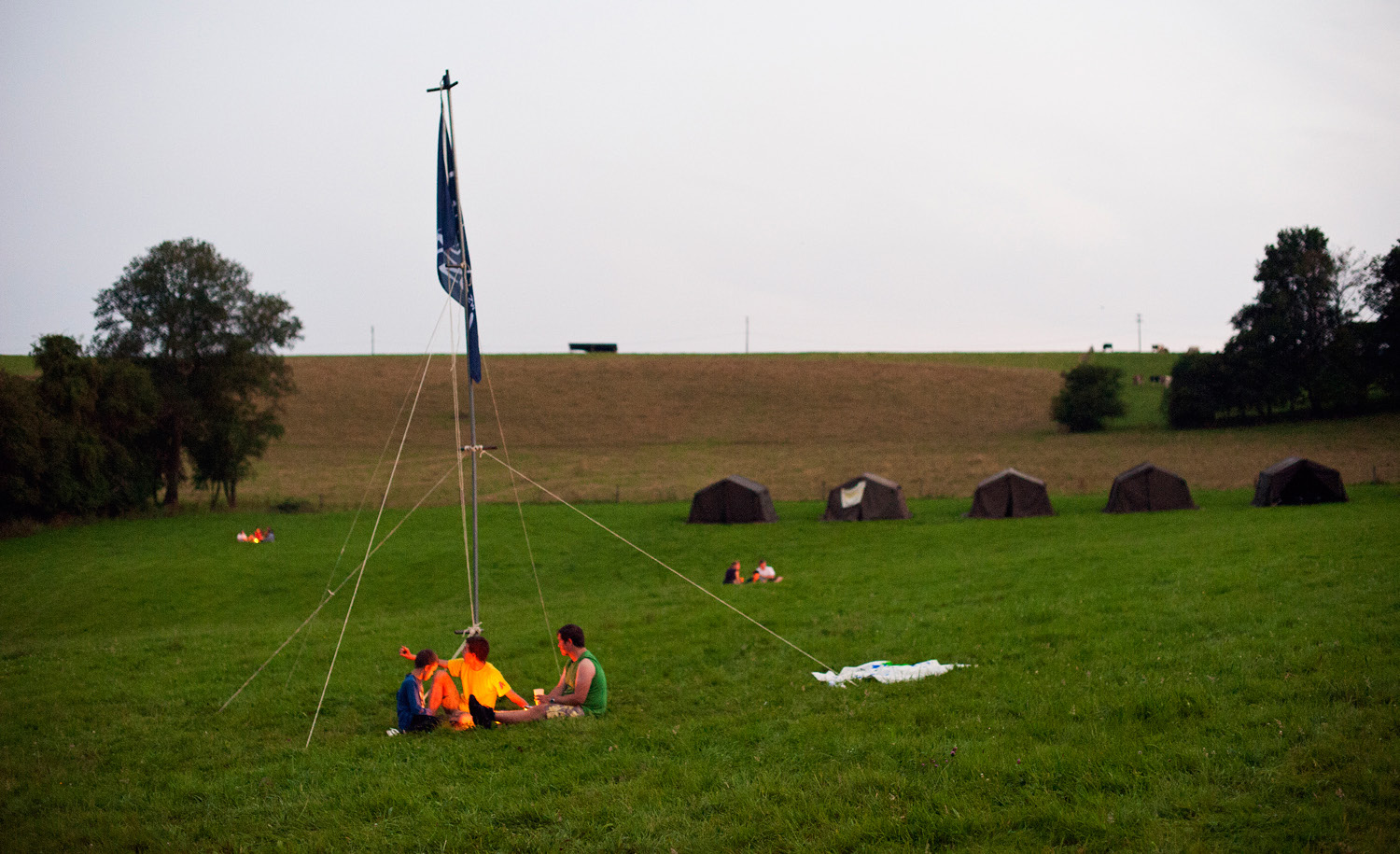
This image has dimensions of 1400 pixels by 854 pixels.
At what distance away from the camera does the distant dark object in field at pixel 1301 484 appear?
30141mm

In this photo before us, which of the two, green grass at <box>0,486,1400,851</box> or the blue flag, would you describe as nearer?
green grass at <box>0,486,1400,851</box>

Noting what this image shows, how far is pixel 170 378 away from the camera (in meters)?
38.2

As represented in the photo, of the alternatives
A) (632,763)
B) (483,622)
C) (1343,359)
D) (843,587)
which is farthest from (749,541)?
(1343,359)

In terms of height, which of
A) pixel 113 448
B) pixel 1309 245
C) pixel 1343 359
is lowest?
pixel 113 448

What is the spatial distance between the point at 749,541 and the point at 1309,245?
1874 inches

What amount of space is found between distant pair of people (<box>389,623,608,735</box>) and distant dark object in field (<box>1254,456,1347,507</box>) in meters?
29.1

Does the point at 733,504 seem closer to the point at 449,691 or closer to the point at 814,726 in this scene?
the point at 449,691

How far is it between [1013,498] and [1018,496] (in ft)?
0.70

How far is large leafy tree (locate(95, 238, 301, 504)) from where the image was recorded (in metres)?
38.0

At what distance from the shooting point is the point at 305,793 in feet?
22.5

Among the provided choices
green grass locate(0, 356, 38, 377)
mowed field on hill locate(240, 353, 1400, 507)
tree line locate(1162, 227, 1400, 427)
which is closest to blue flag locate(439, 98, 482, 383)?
mowed field on hill locate(240, 353, 1400, 507)

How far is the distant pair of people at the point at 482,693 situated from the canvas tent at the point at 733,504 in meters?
24.8

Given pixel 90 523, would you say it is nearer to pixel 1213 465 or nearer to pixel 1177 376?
pixel 1213 465

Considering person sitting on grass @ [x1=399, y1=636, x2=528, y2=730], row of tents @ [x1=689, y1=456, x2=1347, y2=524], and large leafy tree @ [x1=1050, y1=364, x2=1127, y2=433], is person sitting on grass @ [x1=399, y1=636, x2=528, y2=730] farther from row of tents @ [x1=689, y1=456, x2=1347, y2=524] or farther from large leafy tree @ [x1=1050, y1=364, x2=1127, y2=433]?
large leafy tree @ [x1=1050, y1=364, x2=1127, y2=433]
